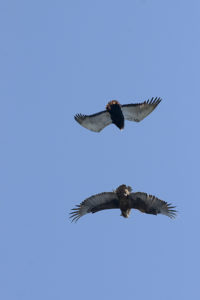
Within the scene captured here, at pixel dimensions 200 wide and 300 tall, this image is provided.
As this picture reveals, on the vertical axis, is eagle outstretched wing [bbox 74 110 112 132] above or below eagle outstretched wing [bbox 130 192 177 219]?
above

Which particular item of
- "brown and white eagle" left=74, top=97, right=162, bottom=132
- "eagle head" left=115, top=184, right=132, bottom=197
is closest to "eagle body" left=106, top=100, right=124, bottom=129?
"brown and white eagle" left=74, top=97, right=162, bottom=132

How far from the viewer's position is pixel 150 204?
2498 cm

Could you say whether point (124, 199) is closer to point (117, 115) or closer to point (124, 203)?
point (124, 203)

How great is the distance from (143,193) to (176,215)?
172 centimetres

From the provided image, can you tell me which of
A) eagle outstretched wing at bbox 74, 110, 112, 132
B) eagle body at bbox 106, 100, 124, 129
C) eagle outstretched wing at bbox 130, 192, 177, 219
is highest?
eagle outstretched wing at bbox 74, 110, 112, 132

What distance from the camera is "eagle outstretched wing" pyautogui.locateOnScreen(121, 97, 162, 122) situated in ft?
88.5

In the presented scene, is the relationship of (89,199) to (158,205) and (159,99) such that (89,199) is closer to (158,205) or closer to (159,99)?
(158,205)

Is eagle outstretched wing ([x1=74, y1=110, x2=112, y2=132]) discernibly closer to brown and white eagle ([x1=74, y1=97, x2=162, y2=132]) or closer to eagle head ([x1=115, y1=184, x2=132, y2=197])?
brown and white eagle ([x1=74, y1=97, x2=162, y2=132])

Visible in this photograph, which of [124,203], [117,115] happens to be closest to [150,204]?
[124,203]

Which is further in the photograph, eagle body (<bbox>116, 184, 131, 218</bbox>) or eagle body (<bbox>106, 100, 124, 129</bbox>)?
eagle body (<bbox>106, 100, 124, 129</bbox>)

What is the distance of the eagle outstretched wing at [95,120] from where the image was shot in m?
27.4

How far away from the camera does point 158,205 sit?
2495cm

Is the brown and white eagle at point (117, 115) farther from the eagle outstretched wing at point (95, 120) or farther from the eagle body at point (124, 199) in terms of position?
the eagle body at point (124, 199)

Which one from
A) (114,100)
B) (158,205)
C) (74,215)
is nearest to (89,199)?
(74,215)
